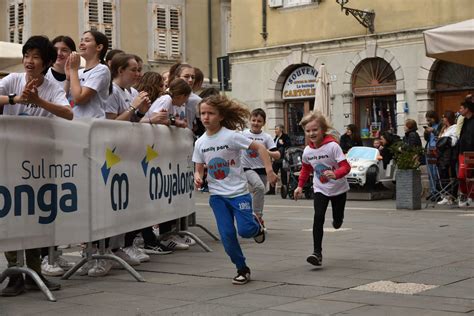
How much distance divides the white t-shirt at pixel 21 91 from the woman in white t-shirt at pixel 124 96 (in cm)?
152

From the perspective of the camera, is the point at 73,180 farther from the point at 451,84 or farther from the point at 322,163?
the point at 451,84

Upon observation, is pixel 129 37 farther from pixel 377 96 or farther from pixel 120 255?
pixel 120 255

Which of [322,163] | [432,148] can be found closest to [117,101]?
[322,163]

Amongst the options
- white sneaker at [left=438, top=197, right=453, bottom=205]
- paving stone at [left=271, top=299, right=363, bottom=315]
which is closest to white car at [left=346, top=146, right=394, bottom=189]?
white sneaker at [left=438, top=197, right=453, bottom=205]

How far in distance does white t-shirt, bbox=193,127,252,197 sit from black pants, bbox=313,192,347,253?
3.55 ft

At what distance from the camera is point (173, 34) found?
131 ft

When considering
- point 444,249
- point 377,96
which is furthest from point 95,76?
point 377,96

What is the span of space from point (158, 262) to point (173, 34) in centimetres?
3100

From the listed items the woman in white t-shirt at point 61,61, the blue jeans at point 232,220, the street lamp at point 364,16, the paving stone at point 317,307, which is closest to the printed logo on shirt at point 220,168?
the blue jeans at point 232,220

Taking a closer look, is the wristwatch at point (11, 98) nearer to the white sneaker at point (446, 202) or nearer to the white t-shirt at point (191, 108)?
the white t-shirt at point (191, 108)

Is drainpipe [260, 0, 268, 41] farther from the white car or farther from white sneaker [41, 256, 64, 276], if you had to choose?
white sneaker [41, 256, 64, 276]

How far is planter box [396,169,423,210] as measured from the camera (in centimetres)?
1662

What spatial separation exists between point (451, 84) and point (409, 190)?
8.54 metres

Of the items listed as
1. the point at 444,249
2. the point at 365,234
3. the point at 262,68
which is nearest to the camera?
the point at 444,249
